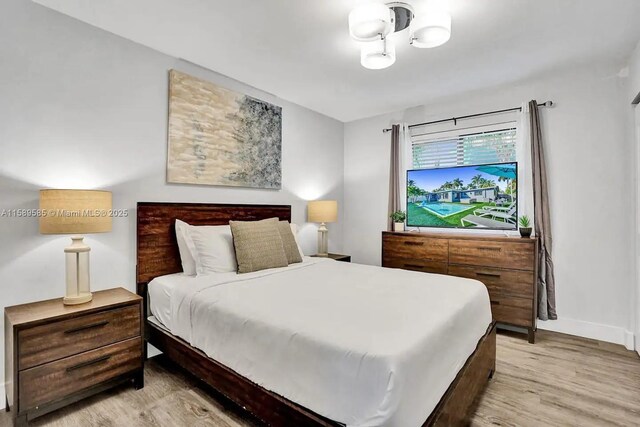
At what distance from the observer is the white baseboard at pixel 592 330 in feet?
A: 9.67

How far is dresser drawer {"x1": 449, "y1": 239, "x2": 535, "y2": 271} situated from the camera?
3.07 meters

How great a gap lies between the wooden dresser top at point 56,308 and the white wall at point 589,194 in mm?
3901

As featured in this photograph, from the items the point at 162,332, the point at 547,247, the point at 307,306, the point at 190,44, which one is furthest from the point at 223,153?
the point at 547,247

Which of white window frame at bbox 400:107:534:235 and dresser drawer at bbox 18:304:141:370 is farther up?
white window frame at bbox 400:107:534:235

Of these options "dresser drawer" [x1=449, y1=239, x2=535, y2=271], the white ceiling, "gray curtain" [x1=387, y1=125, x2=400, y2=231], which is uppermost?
the white ceiling

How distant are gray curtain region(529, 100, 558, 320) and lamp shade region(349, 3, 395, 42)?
2242 mm

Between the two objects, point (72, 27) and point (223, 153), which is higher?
point (72, 27)

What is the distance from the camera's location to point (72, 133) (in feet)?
7.56

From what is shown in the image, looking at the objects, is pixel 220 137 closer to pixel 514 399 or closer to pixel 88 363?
pixel 88 363

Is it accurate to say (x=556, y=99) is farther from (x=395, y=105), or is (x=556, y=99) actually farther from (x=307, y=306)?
(x=307, y=306)

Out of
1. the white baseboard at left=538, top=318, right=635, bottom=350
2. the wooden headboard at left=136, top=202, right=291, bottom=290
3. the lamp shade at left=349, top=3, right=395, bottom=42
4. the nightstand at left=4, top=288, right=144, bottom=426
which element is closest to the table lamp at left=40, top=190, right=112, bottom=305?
the nightstand at left=4, top=288, right=144, bottom=426

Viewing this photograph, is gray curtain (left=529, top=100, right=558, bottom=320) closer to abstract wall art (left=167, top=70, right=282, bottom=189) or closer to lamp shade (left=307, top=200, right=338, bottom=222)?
lamp shade (left=307, top=200, right=338, bottom=222)

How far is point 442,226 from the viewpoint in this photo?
156 inches

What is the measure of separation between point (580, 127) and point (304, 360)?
3478 mm
